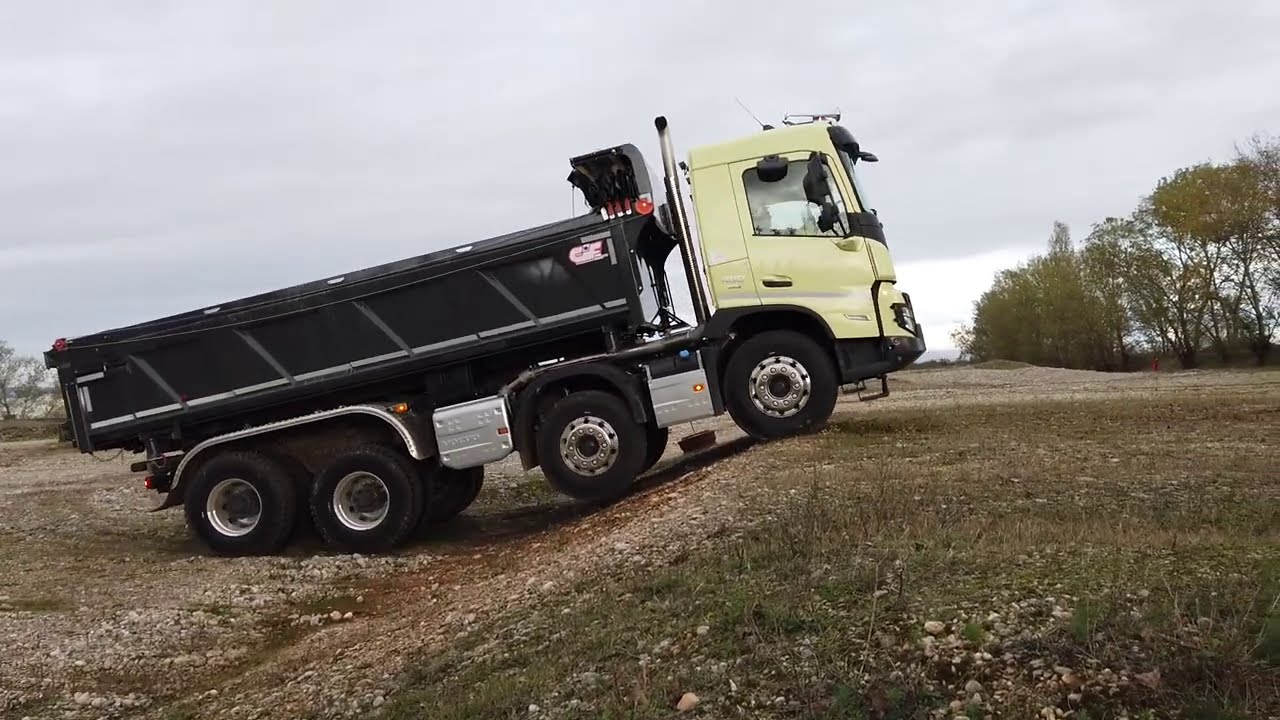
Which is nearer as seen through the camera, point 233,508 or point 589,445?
point 589,445

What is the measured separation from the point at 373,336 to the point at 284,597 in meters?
2.84

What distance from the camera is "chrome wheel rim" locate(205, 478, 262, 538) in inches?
411

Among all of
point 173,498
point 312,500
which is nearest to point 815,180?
point 312,500

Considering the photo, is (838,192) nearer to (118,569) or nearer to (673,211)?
(673,211)

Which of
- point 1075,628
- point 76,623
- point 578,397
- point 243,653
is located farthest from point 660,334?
point 1075,628

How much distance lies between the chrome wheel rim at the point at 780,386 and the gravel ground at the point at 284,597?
57 cm

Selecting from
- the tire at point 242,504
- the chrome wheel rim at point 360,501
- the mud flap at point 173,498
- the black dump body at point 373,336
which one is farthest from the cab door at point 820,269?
the mud flap at point 173,498

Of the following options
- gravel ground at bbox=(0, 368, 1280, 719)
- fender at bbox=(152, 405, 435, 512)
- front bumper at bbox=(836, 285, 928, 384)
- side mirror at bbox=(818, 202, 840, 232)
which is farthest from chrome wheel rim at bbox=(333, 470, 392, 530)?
side mirror at bbox=(818, 202, 840, 232)

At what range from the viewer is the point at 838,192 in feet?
32.4

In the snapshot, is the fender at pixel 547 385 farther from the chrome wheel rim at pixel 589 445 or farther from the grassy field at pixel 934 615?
the grassy field at pixel 934 615

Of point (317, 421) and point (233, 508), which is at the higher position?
point (317, 421)

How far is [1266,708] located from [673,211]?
24.3 ft

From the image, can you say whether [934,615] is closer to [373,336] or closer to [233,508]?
[373,336]

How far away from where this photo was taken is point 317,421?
33.3 feet
